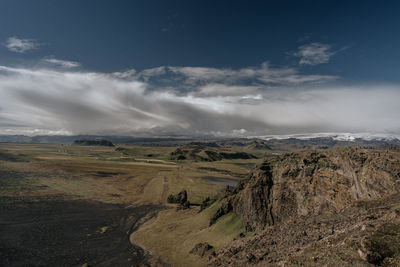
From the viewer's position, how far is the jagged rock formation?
1437 centimetres

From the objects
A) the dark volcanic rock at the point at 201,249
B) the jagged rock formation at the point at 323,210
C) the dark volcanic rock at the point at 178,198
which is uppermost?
the jagged rock formation at the point at 323,210

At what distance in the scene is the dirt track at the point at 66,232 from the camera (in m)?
35.6

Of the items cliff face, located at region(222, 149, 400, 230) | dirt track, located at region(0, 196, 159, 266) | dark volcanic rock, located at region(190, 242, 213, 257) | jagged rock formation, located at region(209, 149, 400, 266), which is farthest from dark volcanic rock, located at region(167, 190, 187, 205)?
dark volcanic rock, located at region(190, 242, 213, 257)

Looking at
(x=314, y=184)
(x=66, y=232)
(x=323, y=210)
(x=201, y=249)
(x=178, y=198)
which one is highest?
(x=314, y=184)

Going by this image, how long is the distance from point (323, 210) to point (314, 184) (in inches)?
139

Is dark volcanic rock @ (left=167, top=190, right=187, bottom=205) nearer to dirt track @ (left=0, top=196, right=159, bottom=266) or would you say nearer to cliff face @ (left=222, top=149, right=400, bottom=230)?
dirt track @ (left=0, top=196, right=159, bottom=266)

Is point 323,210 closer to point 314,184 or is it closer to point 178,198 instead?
point 314,184

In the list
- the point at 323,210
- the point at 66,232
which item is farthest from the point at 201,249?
the point at 66,232

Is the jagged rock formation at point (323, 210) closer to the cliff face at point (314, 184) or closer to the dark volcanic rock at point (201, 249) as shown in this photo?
the cliff face at point (314, 184)

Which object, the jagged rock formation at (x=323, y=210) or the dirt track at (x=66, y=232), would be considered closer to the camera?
the jagged rock formation at (x=323, y=210)

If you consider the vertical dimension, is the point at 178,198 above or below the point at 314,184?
below

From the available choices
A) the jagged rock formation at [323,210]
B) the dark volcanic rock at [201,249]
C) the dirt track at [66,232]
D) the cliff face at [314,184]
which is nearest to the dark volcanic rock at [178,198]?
the dirt track at [66,232]

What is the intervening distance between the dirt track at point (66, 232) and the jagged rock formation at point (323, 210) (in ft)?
68.3

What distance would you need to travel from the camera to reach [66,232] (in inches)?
1809
